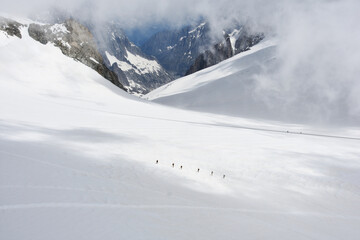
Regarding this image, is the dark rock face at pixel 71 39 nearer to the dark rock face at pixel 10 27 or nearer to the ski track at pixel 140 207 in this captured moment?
the dark rock face at pixel 10 27

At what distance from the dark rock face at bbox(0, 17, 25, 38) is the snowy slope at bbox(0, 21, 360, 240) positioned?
37.6m

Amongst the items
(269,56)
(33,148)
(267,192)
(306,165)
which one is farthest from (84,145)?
(269,56)

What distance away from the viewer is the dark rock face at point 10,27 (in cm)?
4423

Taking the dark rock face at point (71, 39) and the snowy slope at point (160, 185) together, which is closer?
the snowy slope at point (160, 185)

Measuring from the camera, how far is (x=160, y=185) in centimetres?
768

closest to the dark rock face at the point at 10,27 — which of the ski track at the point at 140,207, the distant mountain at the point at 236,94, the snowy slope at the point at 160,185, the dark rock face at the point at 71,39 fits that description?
the dark rock face at the point at 71,39

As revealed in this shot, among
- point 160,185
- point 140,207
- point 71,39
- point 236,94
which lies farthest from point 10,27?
point 140,207

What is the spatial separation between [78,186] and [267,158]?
9079mm

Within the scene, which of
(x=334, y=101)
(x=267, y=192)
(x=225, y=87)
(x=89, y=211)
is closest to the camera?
(x=89, y=211)

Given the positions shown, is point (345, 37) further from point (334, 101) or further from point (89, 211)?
point (89, 211)

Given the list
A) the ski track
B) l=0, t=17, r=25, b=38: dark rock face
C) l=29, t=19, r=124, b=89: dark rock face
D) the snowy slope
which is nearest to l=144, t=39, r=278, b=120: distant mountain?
l=29, t=19, r=124, b=89: dark rock face

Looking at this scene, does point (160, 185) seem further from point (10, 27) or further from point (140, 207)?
point (10, 27)

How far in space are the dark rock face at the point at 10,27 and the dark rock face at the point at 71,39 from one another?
8.11ft

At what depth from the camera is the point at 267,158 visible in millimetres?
12562
